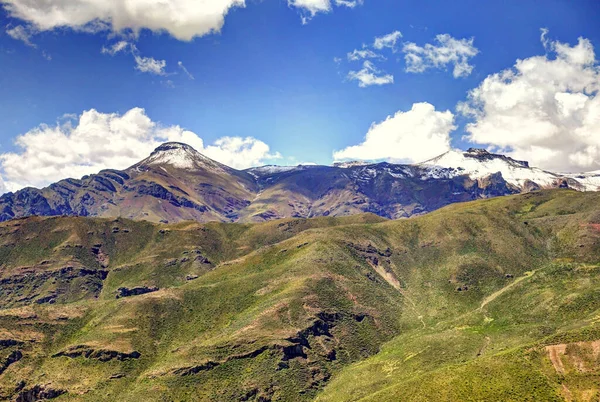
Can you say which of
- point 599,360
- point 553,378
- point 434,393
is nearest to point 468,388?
point 434,393

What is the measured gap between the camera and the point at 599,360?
19900cm

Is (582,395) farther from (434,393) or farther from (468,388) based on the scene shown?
(434,393)

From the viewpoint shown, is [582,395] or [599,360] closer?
[582,395]

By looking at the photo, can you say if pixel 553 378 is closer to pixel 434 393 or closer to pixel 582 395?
pixel 582 395

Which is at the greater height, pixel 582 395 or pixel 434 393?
pixel 434 393

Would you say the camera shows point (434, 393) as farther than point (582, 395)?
Yes

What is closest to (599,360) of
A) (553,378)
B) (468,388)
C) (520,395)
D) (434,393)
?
(553,378)

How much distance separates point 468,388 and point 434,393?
13.2 m

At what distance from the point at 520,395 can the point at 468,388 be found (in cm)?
1863

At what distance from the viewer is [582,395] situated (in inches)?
7357

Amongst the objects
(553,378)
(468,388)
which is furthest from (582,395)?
(468,388)

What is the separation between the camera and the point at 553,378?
198 metres

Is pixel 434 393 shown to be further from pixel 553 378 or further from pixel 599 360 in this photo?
pixel 599 360

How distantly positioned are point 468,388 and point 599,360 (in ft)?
172
